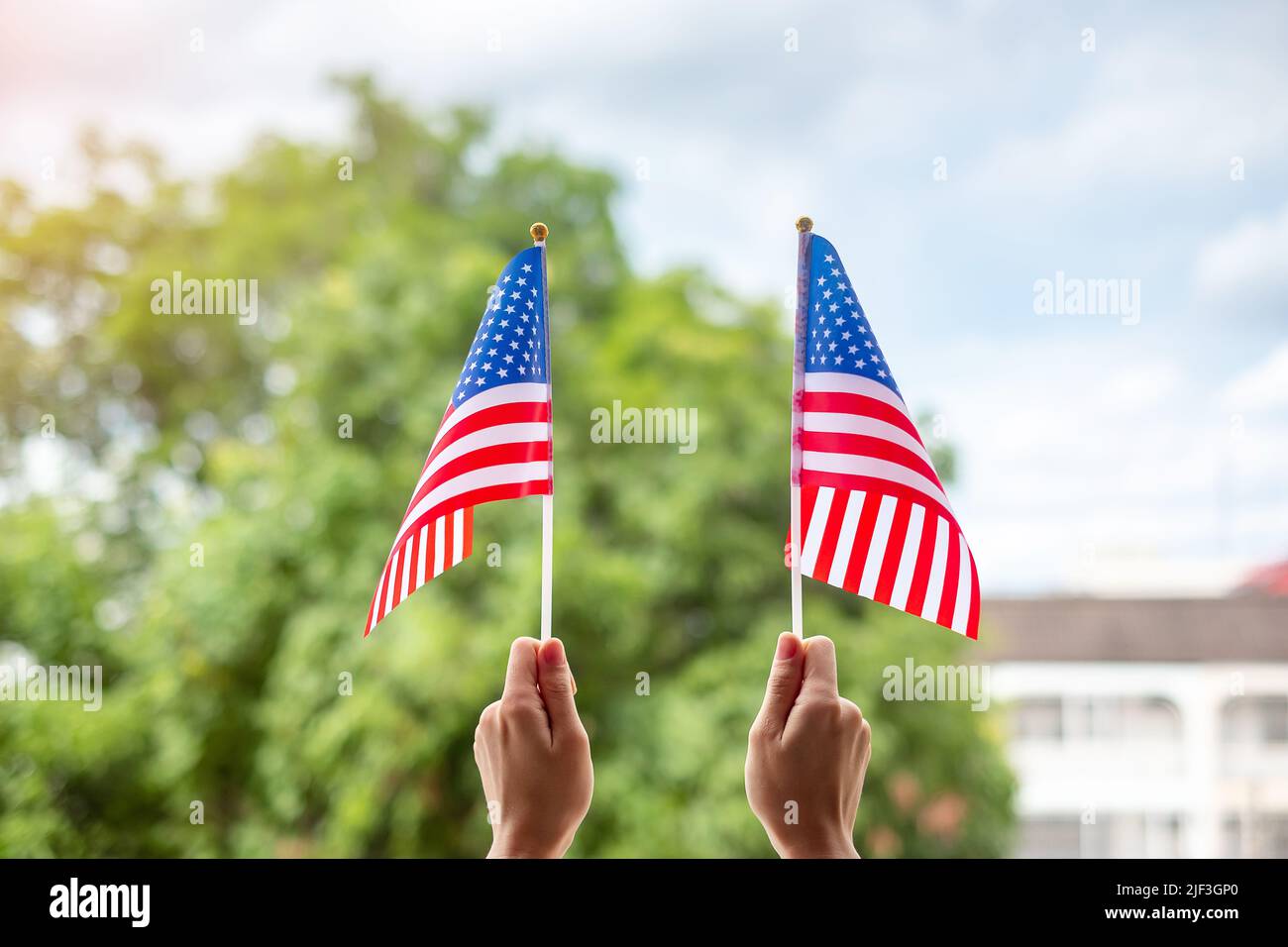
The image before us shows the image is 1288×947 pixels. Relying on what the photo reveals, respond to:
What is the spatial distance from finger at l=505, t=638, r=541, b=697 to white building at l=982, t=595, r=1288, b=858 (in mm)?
5036

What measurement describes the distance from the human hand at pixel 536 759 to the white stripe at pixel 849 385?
378 millimetres

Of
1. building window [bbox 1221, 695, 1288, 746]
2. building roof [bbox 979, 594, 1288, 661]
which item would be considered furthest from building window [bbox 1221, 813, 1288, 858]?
building roof [bbox 979, 594, 1288, 661]

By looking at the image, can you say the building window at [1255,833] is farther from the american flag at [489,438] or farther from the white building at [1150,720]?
the american flag at [489,438]

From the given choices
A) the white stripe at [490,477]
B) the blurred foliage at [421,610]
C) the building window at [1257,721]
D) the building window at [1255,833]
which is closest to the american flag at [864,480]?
the white stripe at [490,477]

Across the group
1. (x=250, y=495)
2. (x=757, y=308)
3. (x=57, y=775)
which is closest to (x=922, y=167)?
(x=757, y=308)

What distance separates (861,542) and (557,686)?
0.36 meters

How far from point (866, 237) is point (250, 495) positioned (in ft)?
9.16

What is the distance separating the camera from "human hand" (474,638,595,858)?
90 cm

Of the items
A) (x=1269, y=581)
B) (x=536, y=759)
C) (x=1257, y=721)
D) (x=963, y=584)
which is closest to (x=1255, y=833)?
(x=1257, y=721)

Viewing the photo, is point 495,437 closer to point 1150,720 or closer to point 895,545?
point 895,545

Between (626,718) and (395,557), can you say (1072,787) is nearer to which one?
(626,718)

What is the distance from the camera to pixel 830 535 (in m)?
1.08

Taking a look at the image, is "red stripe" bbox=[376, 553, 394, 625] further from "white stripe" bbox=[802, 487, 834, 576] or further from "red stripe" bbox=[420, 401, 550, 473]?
"white stripe" bbox=[802, 487, 834, 576]

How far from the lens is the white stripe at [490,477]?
1.10 m
